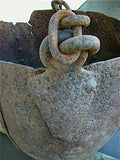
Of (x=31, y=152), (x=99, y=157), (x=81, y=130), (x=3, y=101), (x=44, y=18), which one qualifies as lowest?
(x=99, y=157)

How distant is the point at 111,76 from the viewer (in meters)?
0.62

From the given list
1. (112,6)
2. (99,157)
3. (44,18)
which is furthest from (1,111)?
(112,6)

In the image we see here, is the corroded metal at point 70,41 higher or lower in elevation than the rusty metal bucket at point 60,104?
higher

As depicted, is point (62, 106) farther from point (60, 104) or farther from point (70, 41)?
point (70, 41)

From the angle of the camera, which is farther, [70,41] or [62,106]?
[62,106]

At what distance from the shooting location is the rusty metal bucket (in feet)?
1.85

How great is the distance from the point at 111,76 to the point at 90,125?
0.21 meters

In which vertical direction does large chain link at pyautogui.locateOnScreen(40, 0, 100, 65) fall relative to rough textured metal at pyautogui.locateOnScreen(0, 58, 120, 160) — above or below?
above

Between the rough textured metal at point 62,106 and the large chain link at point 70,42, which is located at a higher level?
the large chain link at point 70,42

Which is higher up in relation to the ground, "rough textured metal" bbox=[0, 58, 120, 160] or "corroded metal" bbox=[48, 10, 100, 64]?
"corroded metal" bbox=[48, 10, 100, 64]

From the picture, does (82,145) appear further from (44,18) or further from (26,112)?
(44,18)

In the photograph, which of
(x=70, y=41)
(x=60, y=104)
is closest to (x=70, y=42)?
(x=70, y=41)

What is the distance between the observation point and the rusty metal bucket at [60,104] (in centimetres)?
56

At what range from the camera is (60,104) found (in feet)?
1.92
